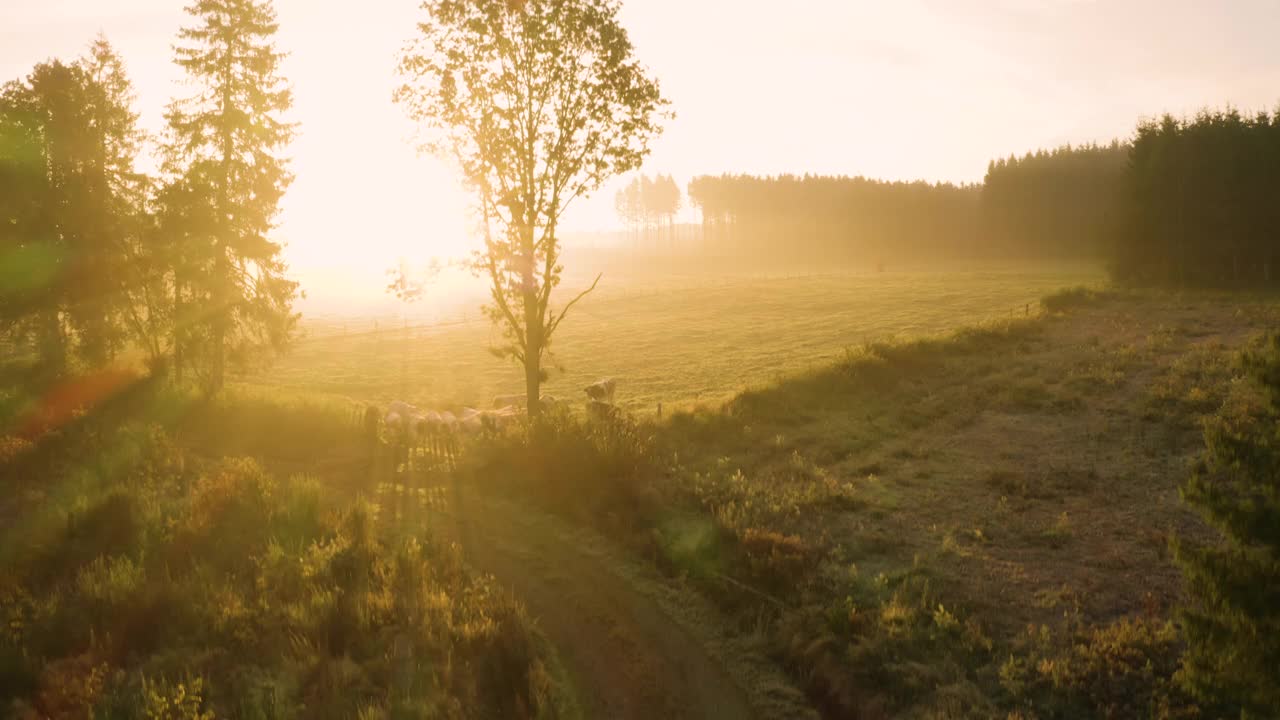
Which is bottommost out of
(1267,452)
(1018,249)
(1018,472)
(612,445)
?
(1018,472)

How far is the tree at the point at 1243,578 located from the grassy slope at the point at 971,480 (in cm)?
154

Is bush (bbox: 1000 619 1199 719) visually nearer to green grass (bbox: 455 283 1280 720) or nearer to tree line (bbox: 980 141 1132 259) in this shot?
green grass (bbox: 455 283 1280 720)

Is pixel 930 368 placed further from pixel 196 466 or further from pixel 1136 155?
pixel 1136 155

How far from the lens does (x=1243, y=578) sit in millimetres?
7586

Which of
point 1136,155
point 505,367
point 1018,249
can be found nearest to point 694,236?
point 1018,249

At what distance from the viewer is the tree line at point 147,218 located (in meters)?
24.0

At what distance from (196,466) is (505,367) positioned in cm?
3293

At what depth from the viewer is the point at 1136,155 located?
64.6m

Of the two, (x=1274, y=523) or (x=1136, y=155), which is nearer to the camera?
(x=1274, y=523)

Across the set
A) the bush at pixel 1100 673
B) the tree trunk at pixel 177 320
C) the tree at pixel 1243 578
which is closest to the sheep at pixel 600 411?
the bush at pixel 1100 673

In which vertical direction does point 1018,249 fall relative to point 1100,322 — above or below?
above

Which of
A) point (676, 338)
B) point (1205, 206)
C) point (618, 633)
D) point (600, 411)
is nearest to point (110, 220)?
point (600, 411)

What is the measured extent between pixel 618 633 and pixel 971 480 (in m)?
11.8

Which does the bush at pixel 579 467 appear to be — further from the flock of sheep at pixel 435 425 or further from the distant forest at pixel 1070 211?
the distant forest at pixel 1070 211
